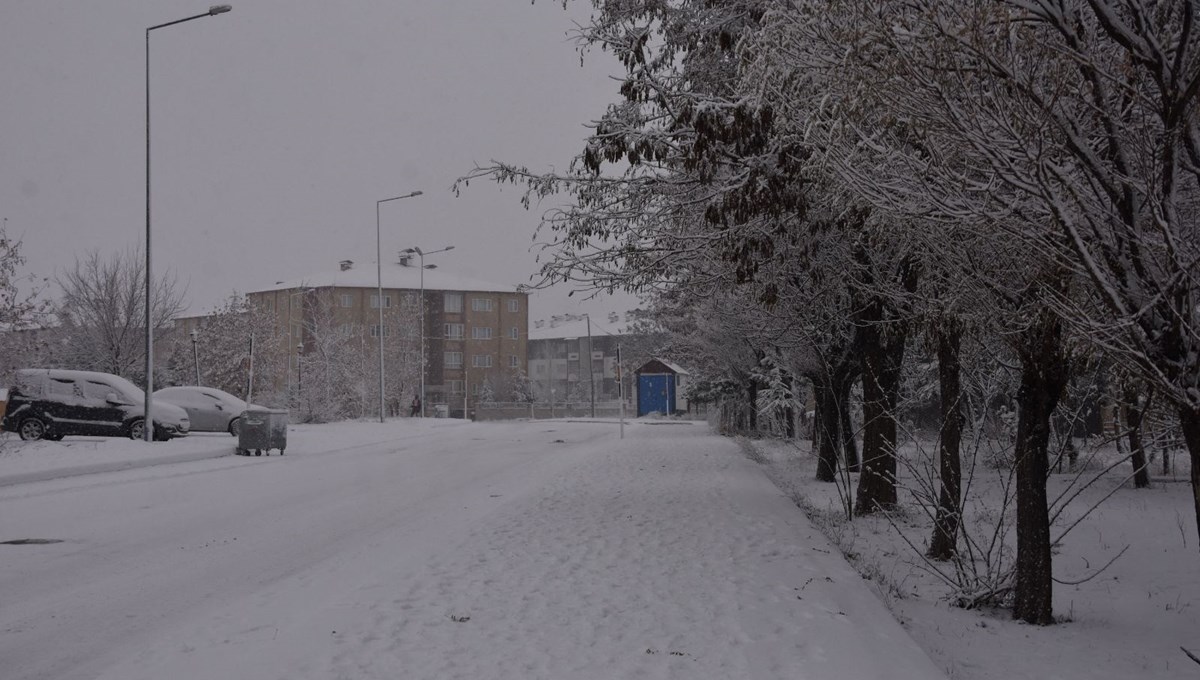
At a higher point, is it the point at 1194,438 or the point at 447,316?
the point at 447,316

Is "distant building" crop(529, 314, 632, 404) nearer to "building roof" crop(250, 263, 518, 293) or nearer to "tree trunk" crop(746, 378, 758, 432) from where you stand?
"building roof" crop(250, 263, 518, 293)

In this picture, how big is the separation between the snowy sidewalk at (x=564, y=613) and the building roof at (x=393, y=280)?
77.0m

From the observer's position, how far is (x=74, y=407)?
21750 millimetres

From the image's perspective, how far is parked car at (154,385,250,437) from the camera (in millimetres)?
27078

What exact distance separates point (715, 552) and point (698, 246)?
340 centimetres

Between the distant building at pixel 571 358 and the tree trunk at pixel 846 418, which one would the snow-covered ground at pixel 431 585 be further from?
the distant building at pixel 571 358

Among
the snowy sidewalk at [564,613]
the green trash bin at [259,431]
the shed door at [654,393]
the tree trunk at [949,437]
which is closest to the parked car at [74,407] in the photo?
the green trash bin at [259,431]

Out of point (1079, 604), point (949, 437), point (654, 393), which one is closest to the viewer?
point (1079, 604)

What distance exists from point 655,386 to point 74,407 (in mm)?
37537

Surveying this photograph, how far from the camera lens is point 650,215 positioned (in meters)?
10.1

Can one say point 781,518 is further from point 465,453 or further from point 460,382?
point 460,382

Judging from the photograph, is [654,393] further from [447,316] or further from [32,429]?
[447,316]

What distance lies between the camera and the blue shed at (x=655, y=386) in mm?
54688

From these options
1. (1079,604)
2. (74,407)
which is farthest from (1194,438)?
(74,407)
